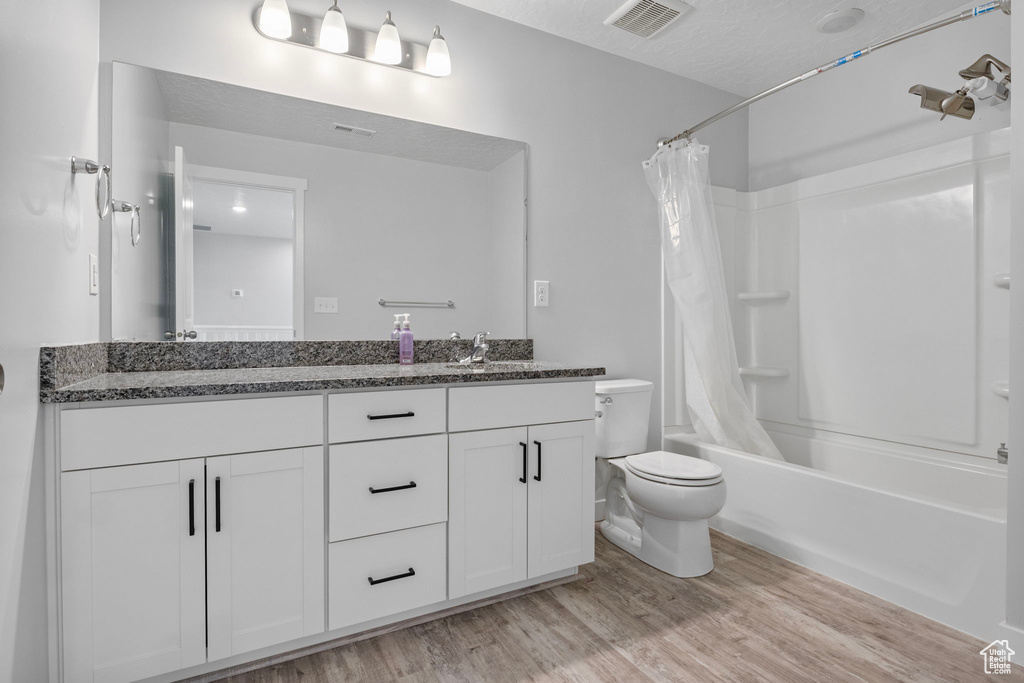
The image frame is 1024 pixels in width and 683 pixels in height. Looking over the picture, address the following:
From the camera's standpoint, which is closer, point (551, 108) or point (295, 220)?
point (295, 220)

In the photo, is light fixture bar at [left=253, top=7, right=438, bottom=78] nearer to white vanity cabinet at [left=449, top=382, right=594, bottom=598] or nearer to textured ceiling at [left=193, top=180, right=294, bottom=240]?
textured ceiling at [left=193, top=180, right=294, bottom=240]

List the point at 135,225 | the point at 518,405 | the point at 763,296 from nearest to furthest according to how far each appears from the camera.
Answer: the point at 135,225 < the point at 518,405 < the point at 763,296

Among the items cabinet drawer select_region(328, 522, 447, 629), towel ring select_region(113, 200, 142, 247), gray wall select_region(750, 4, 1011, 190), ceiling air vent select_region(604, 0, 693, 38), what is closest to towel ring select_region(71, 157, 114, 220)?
towel ring select_region(113, 200, 142, 247)

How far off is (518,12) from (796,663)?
8.49 feet

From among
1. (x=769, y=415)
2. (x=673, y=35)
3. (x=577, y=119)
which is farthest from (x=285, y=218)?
(x=769, y=415)

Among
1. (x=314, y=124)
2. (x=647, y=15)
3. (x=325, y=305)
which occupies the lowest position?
(x=325, y=305)

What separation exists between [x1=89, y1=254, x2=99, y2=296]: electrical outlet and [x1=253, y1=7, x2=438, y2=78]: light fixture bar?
0.96 m

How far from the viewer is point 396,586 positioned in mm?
1574

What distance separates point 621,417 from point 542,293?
26.4 inches

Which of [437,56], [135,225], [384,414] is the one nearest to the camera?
[384,414]

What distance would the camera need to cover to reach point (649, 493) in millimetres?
1989

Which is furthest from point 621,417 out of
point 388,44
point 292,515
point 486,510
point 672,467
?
point 388,44

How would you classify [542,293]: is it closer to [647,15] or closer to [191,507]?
[647,15]

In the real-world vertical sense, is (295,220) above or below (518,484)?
above
